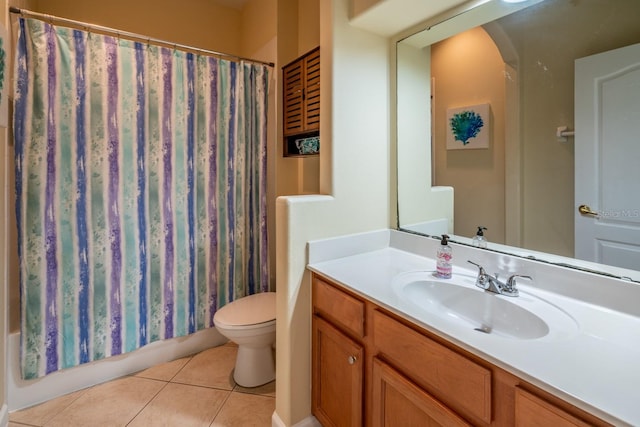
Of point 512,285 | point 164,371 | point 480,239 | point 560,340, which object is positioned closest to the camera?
point 560,340

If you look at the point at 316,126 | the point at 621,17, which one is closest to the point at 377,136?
the point at 316,126

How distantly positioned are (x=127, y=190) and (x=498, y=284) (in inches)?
74.6

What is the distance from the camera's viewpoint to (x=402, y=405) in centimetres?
101

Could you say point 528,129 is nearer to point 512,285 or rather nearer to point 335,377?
point 512,285

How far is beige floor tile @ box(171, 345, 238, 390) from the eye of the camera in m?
1.88

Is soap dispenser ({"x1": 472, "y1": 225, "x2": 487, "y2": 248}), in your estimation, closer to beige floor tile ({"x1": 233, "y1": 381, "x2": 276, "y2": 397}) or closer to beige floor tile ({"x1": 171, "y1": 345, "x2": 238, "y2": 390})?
beige floor tile ({"x1": 233, "y1": 381, "x2": 276, "y2": 397})

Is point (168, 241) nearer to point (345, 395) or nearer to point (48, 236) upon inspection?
point (48, 236)

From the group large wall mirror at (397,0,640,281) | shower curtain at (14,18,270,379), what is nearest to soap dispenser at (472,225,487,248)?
large wall mirror at (397,0,640,281)

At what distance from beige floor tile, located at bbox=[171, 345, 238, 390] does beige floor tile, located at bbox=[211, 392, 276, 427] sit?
0.13 meters

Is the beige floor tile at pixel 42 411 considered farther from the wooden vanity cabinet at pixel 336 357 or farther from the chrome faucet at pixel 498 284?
the chrome faucet at pixel 498 284

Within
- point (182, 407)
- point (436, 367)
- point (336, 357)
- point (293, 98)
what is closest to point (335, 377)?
point (336, 357)

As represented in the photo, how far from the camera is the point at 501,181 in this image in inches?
56.3

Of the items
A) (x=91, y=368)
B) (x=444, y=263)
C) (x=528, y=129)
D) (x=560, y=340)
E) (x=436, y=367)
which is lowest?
(x=91, y=368)

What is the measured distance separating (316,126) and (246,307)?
3.74 feet
